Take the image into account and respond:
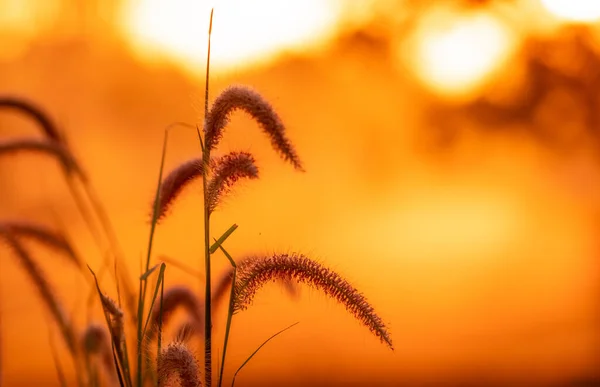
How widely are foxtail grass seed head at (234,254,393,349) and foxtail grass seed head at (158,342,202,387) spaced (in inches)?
4.9

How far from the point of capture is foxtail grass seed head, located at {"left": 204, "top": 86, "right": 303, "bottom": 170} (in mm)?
1601

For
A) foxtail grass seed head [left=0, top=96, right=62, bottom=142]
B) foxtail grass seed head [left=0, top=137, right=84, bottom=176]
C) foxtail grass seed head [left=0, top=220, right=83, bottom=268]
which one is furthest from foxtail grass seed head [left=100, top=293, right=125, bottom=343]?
foxtail grass seed head [left=0, top=96, right=62, bottom=142]

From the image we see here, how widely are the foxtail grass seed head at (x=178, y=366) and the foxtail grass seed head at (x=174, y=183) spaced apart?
33 cm

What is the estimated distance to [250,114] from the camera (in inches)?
64.7

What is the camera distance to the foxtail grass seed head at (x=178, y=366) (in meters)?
1.59

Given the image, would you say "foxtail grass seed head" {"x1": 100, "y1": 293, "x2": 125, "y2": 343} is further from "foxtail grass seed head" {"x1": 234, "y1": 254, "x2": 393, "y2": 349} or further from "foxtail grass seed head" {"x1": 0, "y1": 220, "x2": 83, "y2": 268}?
"foxtail grass seed head" {"x1": 0, "y1": 220, "x2": 83, "y2": 268}

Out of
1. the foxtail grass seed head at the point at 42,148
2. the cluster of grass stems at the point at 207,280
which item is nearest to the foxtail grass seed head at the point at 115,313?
the cluster of grass stems at the point at 207,280

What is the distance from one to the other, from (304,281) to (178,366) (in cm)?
28

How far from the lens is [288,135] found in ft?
5.34

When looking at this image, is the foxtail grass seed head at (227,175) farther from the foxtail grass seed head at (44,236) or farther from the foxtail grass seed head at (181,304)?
the foxtail grass seed head at (44,236)

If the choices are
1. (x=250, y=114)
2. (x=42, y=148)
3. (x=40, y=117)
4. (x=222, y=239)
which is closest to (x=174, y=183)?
(x=222, y=239)

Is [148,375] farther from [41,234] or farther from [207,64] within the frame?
[207,64]

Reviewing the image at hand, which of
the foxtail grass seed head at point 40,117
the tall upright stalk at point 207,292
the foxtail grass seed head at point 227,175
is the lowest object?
the tall upright stalk at point 207,292

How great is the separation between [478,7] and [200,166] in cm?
606
